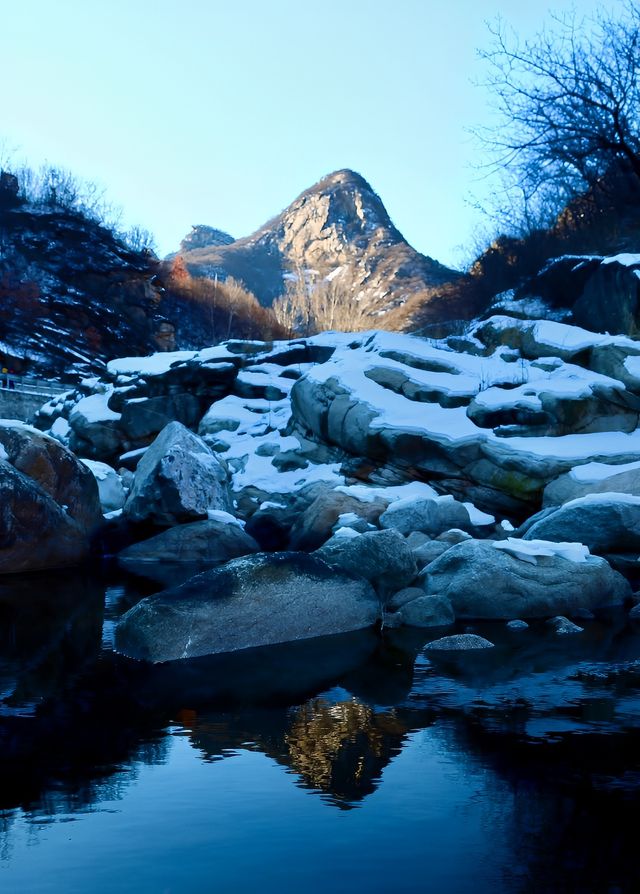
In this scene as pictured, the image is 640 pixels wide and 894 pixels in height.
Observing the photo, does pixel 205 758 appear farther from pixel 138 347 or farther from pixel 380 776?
pixel 138 347

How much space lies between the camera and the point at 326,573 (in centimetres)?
812

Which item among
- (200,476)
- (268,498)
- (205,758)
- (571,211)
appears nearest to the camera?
(205,758)

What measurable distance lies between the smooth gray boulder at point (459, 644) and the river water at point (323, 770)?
0.20 metres

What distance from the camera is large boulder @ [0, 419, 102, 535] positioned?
13.1m

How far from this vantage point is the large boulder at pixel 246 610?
23.8 ft

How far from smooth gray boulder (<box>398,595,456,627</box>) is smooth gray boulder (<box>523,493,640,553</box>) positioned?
253 cm

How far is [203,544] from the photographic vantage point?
517 inches

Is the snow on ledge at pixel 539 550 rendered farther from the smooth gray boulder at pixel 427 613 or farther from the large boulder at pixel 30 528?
the large boulder at pixel 30 528

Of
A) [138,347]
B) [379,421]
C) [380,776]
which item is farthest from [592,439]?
[138,347]

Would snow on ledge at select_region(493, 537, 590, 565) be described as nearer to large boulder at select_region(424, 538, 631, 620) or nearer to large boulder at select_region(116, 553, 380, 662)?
large boulder at select_region(424, 538, 631, 620)

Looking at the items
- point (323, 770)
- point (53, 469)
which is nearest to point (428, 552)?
point (323, 770)

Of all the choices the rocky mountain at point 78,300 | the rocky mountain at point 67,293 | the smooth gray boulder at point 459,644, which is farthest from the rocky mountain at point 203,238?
the smooth gray boulder at point 459,644

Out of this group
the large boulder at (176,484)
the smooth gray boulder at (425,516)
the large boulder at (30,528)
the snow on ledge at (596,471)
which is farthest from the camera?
the large boulder at (176,484)

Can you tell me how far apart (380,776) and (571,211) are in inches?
845
